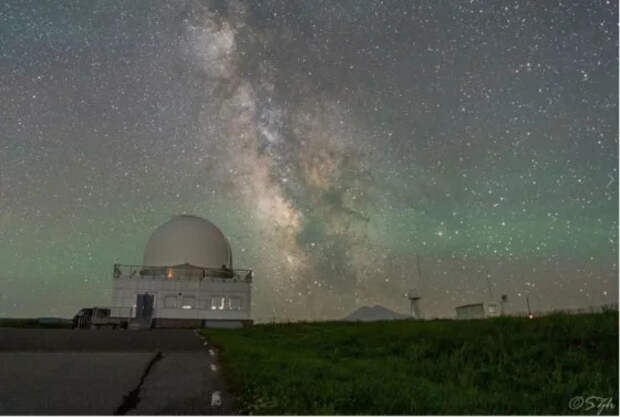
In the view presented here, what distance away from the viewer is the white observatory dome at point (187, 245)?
169 ft

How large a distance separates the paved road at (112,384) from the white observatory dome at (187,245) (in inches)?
1404

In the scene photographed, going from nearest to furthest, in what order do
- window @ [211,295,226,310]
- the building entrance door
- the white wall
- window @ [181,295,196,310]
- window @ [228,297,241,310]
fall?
1. the building entrance door
2. the white wall
3. window @ [181,295,196,310]
4. window @ [211,295,226,310]
5. window @ [228,297,241,310]

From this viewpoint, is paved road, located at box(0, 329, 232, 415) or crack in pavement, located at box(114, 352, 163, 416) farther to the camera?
paved road, located at box(0, 329, 232, 415)

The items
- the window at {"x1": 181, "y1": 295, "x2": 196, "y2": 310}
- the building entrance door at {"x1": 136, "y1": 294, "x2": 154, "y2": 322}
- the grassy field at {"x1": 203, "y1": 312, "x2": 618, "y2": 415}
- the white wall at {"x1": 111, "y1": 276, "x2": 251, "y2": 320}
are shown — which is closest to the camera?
the grassy field at {"x1": 203, "y1": 312, "x2": 618, "y2": 415}

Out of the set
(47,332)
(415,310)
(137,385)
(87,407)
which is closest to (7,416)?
(87,407)

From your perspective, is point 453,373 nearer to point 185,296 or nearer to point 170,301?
point 185,296

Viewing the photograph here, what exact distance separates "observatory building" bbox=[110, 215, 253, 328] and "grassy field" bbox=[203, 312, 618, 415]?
31423mm

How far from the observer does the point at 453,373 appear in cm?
969

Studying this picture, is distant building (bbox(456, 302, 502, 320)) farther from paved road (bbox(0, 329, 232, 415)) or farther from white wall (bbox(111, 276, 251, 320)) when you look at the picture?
paved road (bbox(0, 329, 232, 415))

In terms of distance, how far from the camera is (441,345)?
1287cm

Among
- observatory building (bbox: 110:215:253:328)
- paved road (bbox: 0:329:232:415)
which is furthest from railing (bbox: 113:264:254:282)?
paved road (bbox: 0:329:232:415)

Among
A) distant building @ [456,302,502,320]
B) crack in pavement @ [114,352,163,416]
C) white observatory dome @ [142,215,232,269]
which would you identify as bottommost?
crack in pavement @ [114,352,163,416]

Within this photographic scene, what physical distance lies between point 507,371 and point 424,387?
2.61 metres

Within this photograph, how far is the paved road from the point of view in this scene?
6992 mm
